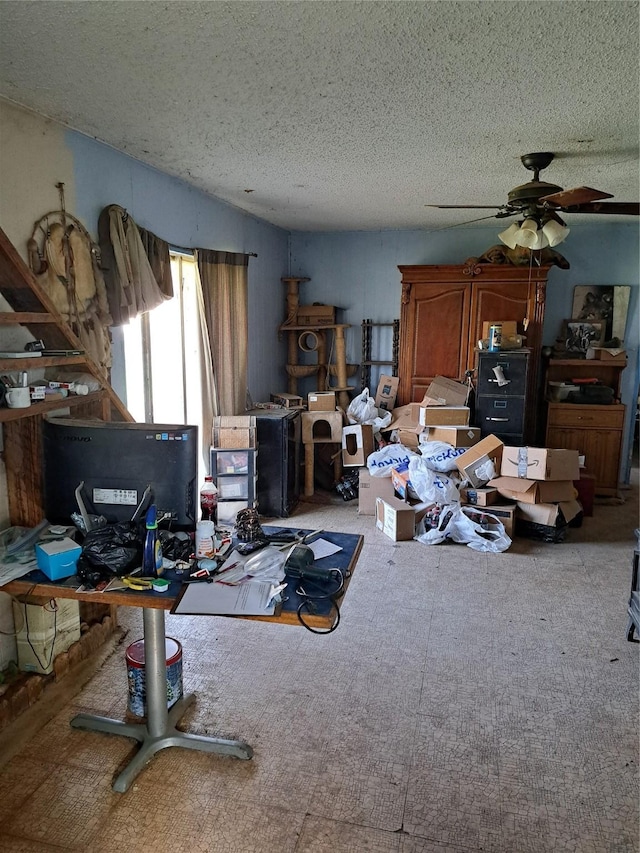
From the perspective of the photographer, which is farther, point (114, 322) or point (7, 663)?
point (114, 322)

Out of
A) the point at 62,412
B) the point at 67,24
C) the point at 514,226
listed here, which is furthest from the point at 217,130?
the point at 514,226

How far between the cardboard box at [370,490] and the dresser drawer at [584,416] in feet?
5.62

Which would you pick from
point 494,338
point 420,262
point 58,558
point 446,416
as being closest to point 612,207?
point 494,338

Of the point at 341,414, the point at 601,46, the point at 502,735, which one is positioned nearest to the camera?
the point at 601,46

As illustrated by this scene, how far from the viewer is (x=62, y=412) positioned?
8.42 feet

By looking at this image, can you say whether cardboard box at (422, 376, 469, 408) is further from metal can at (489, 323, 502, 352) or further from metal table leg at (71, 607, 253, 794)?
metal table leg at (71, 607, 253, 794)

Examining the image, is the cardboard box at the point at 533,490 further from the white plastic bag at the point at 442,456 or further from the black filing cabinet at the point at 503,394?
the black filing cabinet at the point at 503,394

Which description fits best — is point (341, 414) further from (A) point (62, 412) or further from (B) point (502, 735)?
(B) point (502, 735)

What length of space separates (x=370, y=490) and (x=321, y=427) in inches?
37.5

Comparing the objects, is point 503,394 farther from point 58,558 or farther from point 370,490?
point 58,558

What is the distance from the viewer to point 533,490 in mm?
4203

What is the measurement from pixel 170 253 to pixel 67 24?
201 centimetres

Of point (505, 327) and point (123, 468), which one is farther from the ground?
point (505, 327)

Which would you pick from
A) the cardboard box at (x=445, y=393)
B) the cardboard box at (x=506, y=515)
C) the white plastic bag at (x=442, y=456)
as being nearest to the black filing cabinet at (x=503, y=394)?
the cardboard box at (x=445, y=393)
